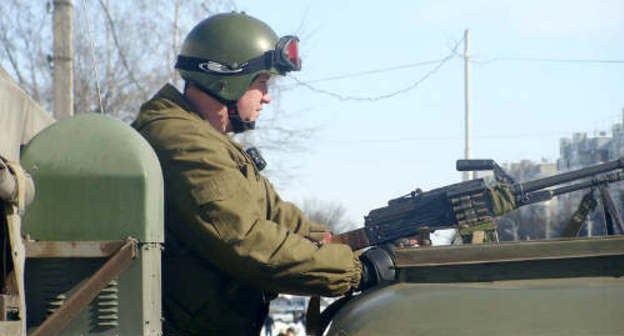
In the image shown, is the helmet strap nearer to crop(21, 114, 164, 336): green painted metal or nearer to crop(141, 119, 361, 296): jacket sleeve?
crop(141, 119, 361, 296): jacket sleeve

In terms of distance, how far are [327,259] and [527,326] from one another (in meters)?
0.81

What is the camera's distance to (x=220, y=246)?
300 cm

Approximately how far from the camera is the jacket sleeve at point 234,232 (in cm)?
298

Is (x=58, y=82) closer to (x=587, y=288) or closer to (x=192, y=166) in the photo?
(x=192, y=166)

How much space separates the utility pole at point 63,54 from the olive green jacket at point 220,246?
688cm

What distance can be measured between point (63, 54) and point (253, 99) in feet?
22.6

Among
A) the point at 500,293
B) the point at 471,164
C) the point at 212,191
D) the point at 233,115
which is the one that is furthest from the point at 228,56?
the point at 471,164

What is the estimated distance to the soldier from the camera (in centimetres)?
301

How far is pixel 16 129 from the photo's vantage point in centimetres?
540

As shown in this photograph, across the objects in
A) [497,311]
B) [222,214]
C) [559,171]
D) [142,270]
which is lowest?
[559,171]

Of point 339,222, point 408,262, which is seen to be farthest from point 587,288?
point 339,222

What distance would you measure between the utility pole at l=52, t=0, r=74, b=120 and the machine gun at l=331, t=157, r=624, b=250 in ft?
18.4

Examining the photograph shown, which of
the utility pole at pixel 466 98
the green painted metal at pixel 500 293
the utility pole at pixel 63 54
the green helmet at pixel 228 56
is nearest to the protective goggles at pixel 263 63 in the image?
the green helmet at pixel 228 56

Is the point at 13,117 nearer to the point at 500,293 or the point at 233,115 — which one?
the point at 233,115
